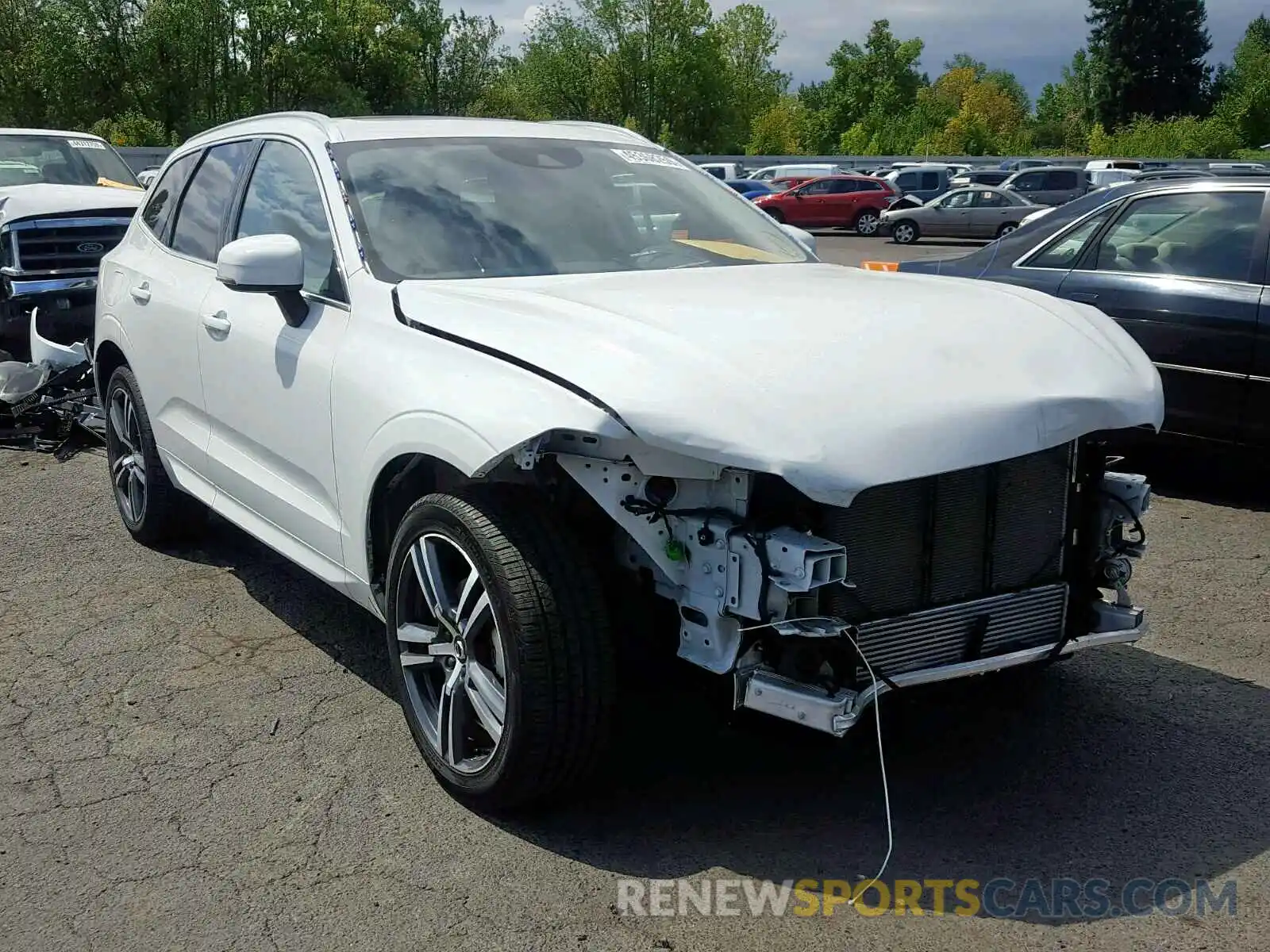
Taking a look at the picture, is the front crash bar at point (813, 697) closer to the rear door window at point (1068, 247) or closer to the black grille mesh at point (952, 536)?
the black grille mesh at point (952, 536)

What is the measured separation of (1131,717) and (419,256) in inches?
103

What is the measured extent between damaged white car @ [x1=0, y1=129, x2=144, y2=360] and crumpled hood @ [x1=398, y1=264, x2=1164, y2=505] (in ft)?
23.6

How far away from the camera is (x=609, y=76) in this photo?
75.9 metres

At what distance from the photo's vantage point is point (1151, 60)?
82.4 m

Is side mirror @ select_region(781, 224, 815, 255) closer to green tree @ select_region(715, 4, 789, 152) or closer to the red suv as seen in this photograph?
the red suv

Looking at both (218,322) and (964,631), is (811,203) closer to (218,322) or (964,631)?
(218,322)

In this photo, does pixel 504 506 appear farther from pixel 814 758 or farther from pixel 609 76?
pixel 609 76

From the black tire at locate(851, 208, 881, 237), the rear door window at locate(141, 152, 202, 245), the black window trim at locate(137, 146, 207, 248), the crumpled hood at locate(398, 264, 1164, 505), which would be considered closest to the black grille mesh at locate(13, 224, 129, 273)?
the rear door window at locate(141, 152, 202, 245)

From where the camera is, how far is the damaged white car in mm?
9828

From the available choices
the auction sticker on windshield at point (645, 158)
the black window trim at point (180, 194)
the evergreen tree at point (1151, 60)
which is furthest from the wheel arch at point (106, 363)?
the evergreen tree at point (1151, 60)

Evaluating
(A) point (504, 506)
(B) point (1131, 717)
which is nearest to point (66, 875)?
(A) point (504, 506)

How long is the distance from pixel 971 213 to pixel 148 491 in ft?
85.0

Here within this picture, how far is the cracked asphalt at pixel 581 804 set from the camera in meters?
2.90

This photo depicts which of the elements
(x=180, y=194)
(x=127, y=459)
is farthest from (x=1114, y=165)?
(x=127, y=459)
